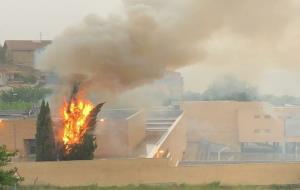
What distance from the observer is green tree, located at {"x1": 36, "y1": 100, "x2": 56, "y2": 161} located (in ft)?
59.5

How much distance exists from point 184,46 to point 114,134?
14.6ft

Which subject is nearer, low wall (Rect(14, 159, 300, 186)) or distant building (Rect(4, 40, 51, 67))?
low wall (Rect(14, 159, 300, 186))

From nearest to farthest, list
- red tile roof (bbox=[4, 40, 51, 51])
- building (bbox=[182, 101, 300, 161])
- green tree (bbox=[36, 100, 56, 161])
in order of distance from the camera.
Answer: green tree (bbox=[36, 100, 56, 161])
building (bbox=[182, 101, 300, 161])
red tile roof (bbox=[4, 40, 51, 51])

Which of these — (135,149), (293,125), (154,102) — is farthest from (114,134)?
(293,125)

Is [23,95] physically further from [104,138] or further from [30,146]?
[104,138]

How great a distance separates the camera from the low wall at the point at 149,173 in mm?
17453

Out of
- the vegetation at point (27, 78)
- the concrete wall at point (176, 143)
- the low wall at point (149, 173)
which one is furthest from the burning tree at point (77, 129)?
the vegetation at point (27, 78)

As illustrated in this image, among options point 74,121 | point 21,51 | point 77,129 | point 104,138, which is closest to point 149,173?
point 77,129

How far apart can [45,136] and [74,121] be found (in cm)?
123

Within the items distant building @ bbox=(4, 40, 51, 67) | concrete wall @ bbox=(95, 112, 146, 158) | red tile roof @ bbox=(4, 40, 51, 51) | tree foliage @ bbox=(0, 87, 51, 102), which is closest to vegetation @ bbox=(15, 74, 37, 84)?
distant building @ bbox=(4, 40, 51, 67)

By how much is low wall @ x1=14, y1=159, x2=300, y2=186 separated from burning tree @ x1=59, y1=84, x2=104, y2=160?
33.6 inches

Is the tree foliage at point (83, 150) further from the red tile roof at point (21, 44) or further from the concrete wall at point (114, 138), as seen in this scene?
the red tile roof at point (21, 44)

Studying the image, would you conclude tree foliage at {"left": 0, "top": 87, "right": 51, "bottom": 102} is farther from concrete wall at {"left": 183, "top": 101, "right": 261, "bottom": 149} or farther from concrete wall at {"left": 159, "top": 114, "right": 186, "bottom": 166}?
concrete wall at {"left": 159, "top": 114, "right": 186, "bottom": 166}

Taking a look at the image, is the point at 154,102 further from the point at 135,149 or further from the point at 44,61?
the point at 44,61
